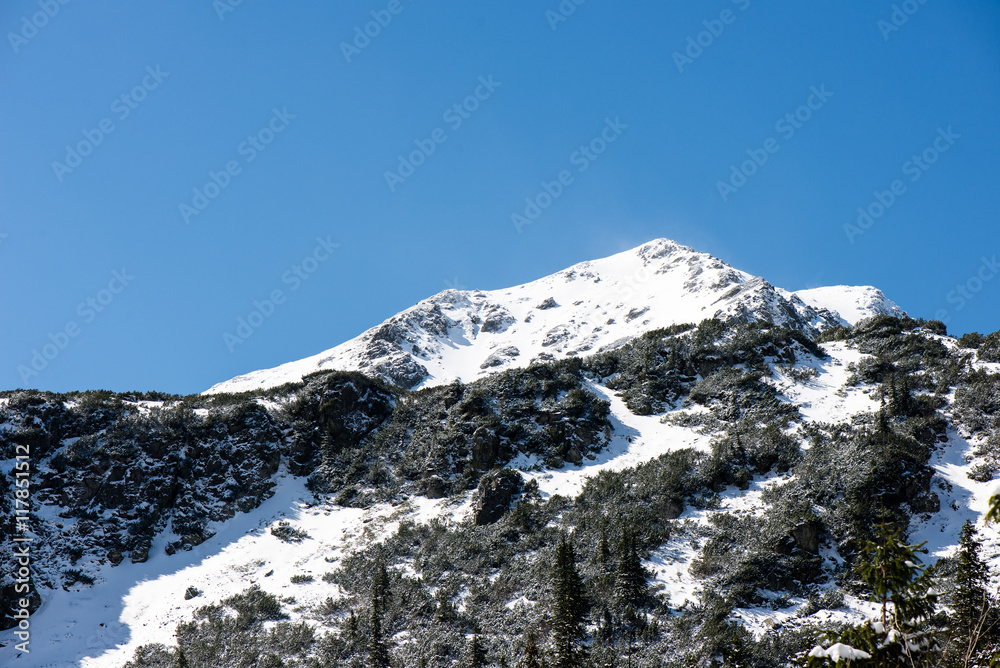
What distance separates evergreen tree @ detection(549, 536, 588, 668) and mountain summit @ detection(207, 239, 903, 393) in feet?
162

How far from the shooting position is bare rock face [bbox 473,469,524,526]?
42.5 m

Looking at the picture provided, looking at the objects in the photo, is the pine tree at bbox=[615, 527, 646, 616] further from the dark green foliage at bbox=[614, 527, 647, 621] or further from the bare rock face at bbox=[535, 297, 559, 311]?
the bare rock face at bbox=[535, 297, 559, 311]

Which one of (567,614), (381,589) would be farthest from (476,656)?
(381,589)

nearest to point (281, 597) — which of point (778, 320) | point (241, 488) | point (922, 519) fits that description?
point (241, 488)

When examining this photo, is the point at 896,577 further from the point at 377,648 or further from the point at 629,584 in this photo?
the point at 377,648

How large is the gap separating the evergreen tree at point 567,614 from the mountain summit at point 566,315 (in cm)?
4942

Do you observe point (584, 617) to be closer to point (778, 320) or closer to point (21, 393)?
point (21, 393)

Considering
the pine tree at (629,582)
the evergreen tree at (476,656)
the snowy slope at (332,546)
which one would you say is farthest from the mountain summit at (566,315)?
the evergreen tree at (476,656)

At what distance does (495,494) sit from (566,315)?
2834 inches

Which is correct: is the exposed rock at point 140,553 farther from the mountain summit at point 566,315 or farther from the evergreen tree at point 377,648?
the mountain summit at point 566,315

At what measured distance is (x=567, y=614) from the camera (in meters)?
27.3

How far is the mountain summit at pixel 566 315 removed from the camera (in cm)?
9044

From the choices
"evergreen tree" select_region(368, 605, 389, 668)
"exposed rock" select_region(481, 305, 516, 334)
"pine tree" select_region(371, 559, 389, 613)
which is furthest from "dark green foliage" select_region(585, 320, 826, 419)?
"exposed rock" select_region(481, 305, 516, 334)

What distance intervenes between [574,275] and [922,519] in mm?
104340
